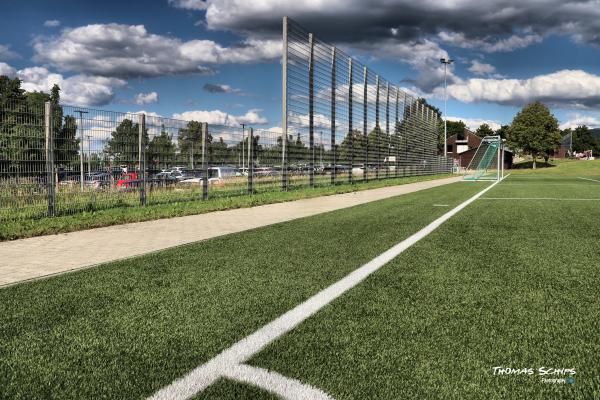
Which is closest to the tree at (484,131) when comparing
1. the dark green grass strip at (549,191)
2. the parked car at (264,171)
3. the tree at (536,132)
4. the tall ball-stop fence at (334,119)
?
the tree at (536,132)

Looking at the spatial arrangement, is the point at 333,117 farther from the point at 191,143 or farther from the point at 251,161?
the point at 191,143

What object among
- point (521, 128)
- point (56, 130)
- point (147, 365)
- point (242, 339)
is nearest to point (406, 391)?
point (242, 339)

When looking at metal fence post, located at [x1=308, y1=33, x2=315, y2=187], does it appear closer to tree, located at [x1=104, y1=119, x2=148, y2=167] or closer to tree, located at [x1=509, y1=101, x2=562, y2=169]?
tree, located at [x1=104, y1=119, x2=148, y2=167]

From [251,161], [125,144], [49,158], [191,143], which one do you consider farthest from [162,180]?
[251,161]

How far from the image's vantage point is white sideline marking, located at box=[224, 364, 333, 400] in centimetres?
211

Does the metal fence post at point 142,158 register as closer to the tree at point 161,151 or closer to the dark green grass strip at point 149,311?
the tree at point 161,151

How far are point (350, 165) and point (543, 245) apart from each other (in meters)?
18.9

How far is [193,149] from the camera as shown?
13.5 m

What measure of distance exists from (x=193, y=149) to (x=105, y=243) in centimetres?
692

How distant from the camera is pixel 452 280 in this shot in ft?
13.7

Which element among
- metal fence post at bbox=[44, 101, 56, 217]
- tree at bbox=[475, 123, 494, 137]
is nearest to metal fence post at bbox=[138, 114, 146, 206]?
metal fence post at bbox=[44, 101, 56, 217]

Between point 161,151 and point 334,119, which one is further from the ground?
point 334,119

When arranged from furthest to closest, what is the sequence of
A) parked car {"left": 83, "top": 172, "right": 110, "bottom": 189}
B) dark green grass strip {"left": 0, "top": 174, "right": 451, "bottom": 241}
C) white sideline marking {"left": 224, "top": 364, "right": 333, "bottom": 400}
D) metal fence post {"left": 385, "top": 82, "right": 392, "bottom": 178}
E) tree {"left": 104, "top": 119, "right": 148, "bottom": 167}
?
1. metal fence post {"left": 385, "top": 82, "right": 392, "bottom": 178}
2. tree {"left": 104, "top": 119, "right": 148, "bottom": 167}
3. parked car {"left": 83, "top": 172, "right": 110, "bottom": 189}
4. dark green grass strip {"left": 0, "top": 174, "right": 451, "bottom": 241}
5. white sideline marking {"left": 224, "top": 364, "right": 333, "bottom": 400}

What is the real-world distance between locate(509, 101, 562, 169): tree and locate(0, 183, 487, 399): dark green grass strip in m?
88.6
